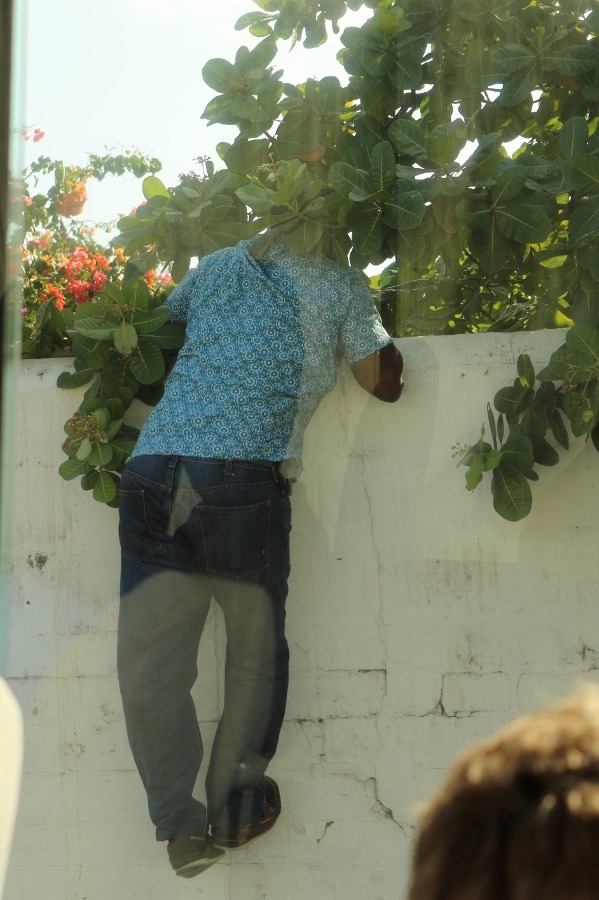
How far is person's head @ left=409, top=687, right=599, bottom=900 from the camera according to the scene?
720 millimetres

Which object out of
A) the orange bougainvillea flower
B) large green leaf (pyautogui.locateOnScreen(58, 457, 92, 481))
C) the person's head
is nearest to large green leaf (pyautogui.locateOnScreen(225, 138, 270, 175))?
the orange bougainvillea flower

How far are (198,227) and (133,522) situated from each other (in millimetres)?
879

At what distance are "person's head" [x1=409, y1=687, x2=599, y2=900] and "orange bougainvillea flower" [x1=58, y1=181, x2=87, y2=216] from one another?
9.44ft

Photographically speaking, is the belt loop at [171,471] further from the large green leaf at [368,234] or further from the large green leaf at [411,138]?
the large green leaf at [411,138]

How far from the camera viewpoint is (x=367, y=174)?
105 inches

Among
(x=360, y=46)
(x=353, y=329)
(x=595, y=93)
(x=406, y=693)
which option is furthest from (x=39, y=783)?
(x=595, y=93)

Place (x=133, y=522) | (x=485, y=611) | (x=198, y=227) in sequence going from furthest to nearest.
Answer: (x=198, y=227), (x=485, y=611), (x=133, y=522)

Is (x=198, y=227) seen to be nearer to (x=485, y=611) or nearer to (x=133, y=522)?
(x=133, y=522)

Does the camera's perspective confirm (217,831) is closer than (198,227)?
Yes

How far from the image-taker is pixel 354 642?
105 inches

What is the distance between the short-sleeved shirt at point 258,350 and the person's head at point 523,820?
167cm

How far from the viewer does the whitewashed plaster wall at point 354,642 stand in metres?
2.61

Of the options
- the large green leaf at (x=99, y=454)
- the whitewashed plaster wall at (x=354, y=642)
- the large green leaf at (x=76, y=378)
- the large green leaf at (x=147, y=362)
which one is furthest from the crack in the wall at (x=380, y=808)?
the large green leaf at (x=76, y=378)

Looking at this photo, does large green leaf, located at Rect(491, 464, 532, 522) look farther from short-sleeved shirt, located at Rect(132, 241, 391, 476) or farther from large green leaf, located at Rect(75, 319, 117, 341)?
large green leaf, located at Rect(75, 319, 117, 341)
